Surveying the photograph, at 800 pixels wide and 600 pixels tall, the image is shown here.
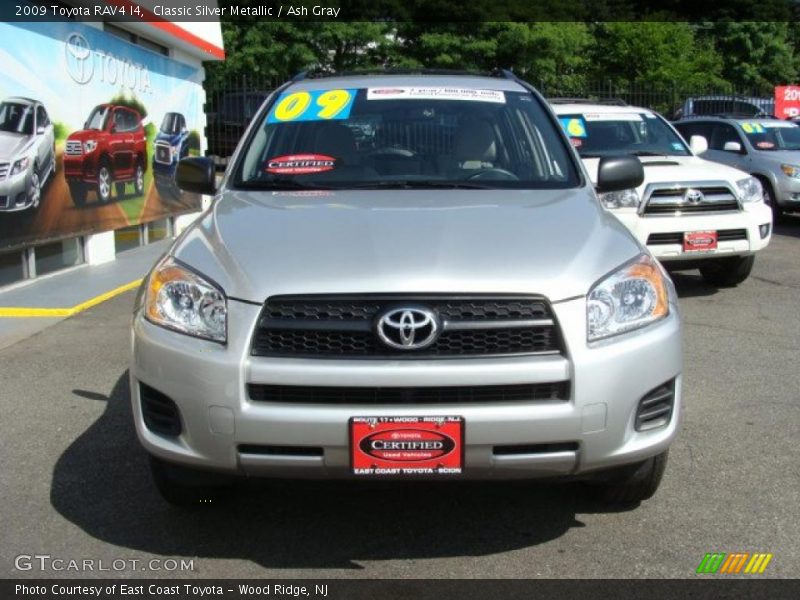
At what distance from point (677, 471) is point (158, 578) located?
2.29m

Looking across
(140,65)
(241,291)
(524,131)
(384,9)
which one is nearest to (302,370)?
(241,291)

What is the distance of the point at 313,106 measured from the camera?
469 cm

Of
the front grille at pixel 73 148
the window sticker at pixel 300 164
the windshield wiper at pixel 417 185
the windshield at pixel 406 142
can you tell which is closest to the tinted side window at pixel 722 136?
the front grille at pixel 73 148

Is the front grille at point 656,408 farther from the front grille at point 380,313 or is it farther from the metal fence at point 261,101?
the metal fence at point 261,101

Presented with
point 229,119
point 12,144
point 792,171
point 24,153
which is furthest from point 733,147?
point 229,119

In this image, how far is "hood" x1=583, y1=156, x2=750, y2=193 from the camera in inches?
326

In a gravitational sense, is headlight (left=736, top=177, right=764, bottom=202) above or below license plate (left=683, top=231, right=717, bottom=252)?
above

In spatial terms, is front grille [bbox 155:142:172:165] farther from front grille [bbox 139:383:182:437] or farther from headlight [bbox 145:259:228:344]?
front grille [bbox 139:383:182:437]

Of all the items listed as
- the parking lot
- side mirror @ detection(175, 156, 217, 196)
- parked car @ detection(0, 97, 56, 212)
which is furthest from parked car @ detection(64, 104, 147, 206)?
side mirror @ detection(175, 156, 217, 196)

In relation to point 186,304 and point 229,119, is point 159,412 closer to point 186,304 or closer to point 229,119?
point 186,304

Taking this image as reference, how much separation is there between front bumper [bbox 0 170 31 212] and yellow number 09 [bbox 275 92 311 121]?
4281mm

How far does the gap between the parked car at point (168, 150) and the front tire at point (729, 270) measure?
7283 millimetres

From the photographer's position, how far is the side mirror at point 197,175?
4406mm

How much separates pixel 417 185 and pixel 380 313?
4.17ft
